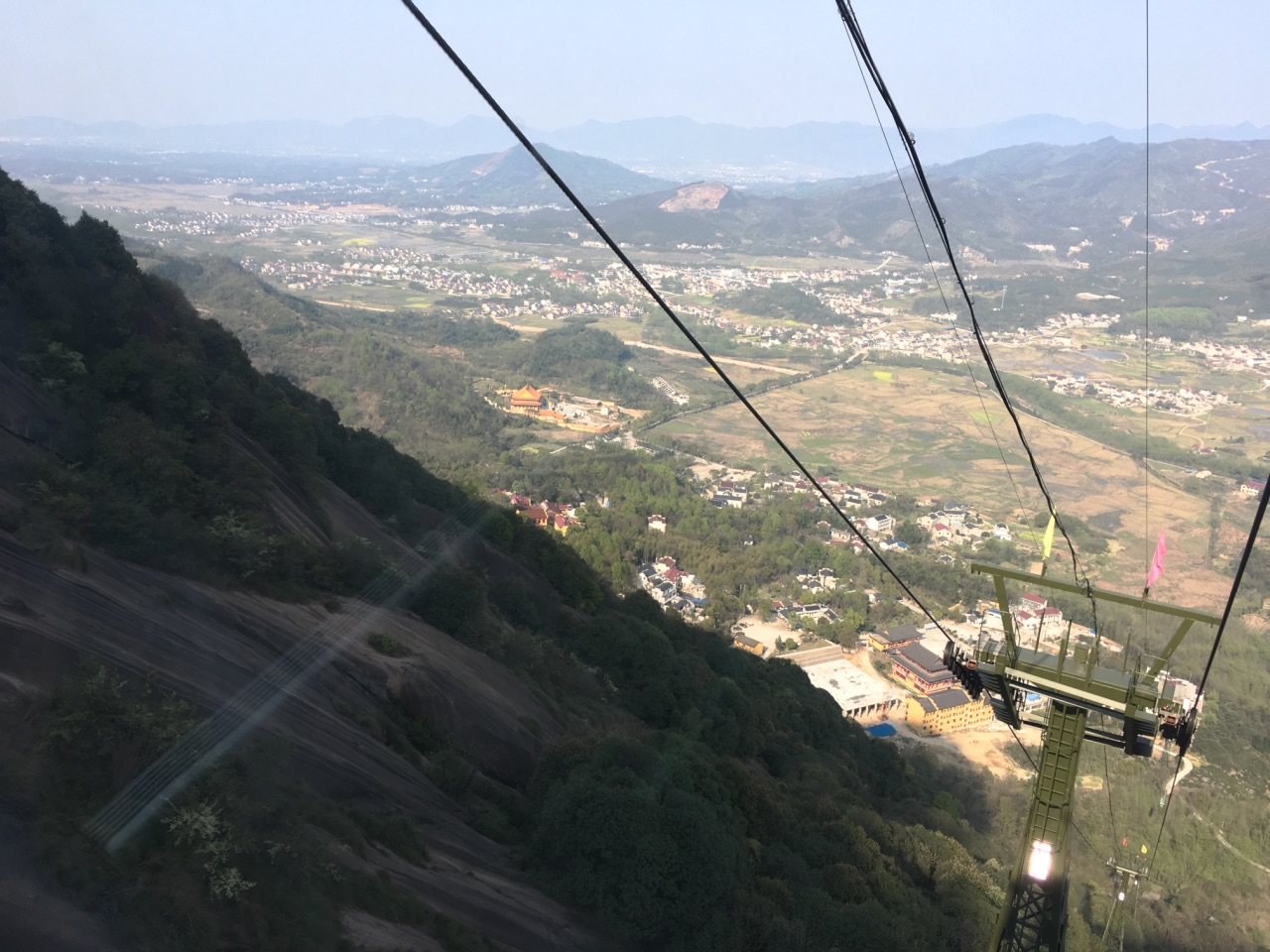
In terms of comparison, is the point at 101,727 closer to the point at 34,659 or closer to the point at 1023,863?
the point at 34,659

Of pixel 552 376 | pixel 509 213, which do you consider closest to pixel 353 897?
pixel 552 376

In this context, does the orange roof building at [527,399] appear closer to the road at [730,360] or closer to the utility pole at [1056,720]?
the road at [730,360]

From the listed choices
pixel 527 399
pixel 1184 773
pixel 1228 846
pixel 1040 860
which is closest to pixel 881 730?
pixel 1184 773

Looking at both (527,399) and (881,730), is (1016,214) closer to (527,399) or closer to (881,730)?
(527,399)

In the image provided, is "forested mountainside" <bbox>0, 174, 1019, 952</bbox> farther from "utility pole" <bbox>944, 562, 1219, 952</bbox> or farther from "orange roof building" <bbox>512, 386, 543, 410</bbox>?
"orange roof building" <bbox>512, 386, 543, 410</bbox>

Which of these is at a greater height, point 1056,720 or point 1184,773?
point 1056,720

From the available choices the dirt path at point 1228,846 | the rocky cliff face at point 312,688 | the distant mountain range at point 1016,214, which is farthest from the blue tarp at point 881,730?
the distant mountain range at point 1016,214

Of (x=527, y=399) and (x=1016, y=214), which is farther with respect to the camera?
(x=1016, y=214)
